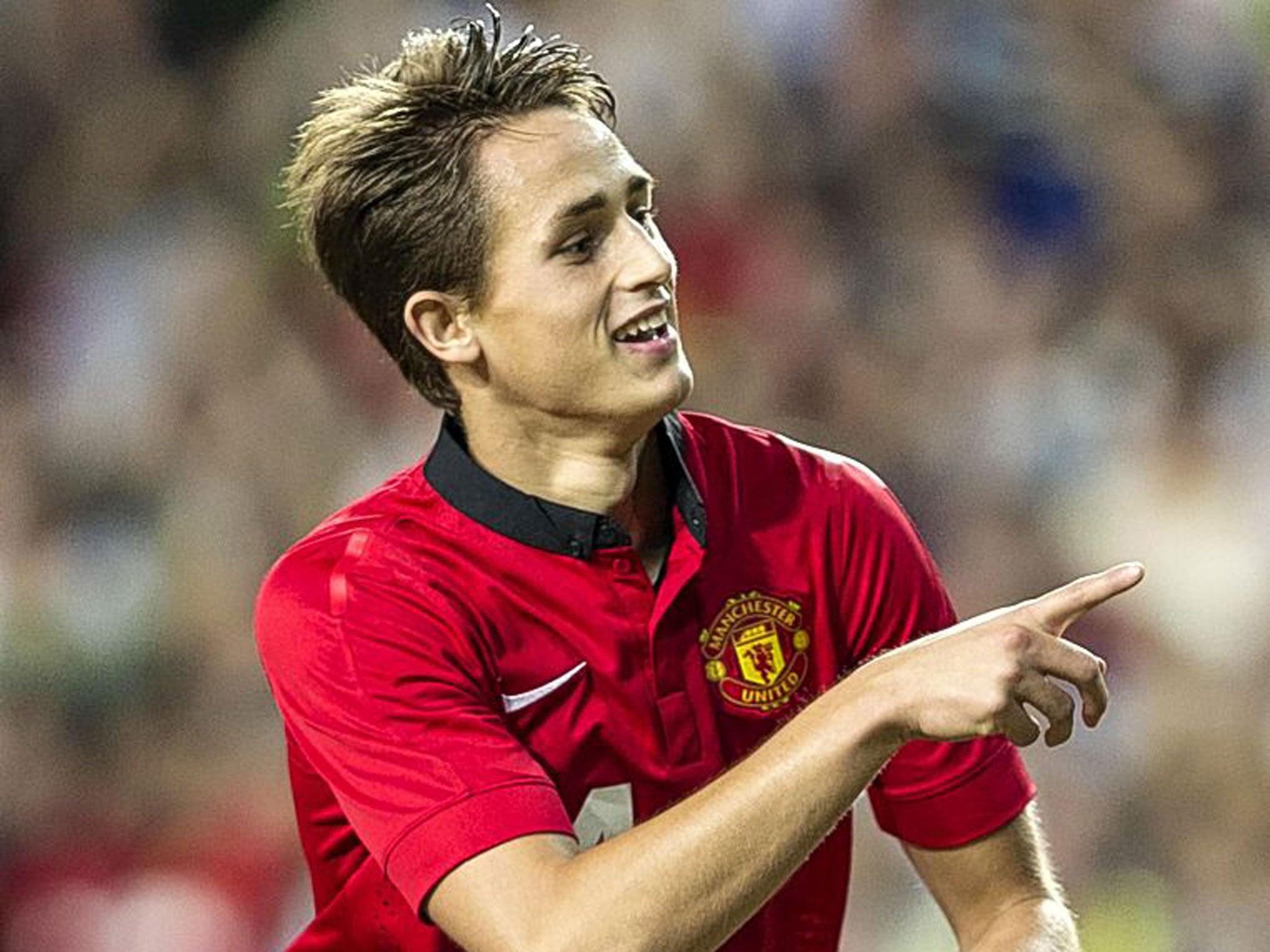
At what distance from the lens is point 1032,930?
95.4 inches

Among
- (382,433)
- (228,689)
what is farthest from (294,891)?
(382,433)

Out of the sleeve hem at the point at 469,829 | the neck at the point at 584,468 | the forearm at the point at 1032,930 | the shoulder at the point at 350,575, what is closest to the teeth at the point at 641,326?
the neck at the point at 584,468

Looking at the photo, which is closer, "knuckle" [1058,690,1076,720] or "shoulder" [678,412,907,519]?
"knuckle" [1058,690,1076,720]

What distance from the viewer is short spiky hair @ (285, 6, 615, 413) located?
98.0 inches

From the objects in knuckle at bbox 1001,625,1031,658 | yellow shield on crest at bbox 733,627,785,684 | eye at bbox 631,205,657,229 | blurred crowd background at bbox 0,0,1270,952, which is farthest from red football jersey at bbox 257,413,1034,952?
blurred crowd background at bbox 0,0,1270,952

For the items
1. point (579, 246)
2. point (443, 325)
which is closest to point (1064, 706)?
point (579, 246)

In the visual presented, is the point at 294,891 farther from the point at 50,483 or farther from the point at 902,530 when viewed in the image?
the point at 902,530

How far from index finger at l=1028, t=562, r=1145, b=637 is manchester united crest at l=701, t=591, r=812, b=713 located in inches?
21.6

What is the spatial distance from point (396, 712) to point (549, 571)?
27 centimetres

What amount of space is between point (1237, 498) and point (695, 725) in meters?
2.14

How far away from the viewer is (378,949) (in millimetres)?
2480

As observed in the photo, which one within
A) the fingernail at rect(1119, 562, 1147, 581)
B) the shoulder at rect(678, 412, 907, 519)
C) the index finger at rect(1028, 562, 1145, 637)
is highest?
the fingernail at rect(1119, 562, 1147, 581)

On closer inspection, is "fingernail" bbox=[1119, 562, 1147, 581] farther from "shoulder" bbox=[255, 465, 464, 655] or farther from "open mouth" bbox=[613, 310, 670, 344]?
"shoulder" bbox=[255, 465, 464, 655]

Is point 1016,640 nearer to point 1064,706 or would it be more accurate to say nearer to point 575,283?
point 1064,706
